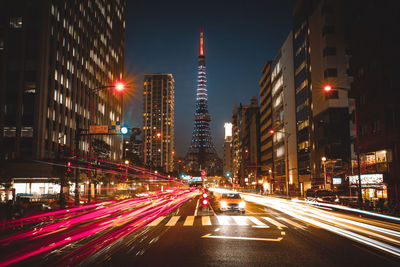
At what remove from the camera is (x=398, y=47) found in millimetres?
34281

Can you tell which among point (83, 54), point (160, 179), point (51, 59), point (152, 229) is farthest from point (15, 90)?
point (160, 179)

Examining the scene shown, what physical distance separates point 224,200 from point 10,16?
4635 cm

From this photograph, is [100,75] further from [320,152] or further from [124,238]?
[124,238]

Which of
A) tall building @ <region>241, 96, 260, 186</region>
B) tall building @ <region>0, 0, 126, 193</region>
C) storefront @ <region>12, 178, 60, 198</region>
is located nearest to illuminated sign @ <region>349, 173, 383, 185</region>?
tall building @ <region>0, 0, 126, 193</region>

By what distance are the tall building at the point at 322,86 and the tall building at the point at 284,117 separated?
6783 millimetres

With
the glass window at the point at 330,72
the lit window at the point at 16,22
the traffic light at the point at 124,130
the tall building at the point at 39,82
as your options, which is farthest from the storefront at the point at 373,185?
the lit window at the point at 16,22

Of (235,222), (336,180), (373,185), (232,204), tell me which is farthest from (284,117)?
(235,222)

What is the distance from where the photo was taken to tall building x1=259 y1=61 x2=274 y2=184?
104 m

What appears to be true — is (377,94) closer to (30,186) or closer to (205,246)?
(205,246)

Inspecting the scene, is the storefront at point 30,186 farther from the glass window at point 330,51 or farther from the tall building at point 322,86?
the glass window at point 330,51

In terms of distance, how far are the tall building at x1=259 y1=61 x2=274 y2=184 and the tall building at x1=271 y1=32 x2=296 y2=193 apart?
213 inches

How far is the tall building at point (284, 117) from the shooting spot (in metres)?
78.0

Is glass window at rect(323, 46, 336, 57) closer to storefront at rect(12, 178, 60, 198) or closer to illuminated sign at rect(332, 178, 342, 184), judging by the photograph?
illuminated sign at rect(332, 178, 342, 184)

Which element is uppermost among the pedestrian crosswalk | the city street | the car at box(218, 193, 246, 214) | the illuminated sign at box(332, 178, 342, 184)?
the illuminated sign at box(332, 178, 342, 184)
